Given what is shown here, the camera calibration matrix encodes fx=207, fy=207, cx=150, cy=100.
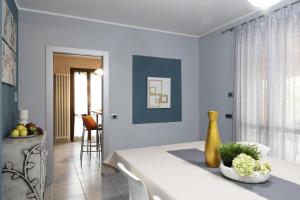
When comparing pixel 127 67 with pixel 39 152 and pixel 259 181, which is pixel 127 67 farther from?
pixel 259 181

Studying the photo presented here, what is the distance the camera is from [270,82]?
2.78m

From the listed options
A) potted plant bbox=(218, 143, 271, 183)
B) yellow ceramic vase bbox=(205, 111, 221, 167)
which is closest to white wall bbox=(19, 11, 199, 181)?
yellow ceramic vase bbox=(205, 111, 221, 167)

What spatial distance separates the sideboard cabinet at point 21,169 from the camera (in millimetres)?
2014

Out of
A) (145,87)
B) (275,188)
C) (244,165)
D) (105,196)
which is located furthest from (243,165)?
(145,87)

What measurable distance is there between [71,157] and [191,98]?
2917 mm

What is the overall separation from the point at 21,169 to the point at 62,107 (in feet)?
14.6

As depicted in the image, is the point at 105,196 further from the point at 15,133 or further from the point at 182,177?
the point at 182,177

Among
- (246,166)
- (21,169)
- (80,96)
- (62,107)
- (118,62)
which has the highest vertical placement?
(118,62)

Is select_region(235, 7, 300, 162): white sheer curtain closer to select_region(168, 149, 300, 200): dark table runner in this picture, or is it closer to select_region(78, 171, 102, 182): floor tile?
select_region(168, 149, 300, 200): dark table runner

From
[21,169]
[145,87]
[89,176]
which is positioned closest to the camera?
[21,169]

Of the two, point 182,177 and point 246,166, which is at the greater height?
point 246,166

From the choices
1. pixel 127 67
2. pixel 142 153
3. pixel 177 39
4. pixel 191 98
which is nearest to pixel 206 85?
pixel 191 98

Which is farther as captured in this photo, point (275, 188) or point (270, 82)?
point (270, 82)

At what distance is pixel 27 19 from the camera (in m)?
3.05
